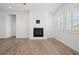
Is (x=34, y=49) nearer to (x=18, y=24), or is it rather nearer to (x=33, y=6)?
(x=33, y=6)

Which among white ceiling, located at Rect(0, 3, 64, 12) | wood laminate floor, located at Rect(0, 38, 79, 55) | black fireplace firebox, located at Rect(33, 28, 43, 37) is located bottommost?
wood laminate floor, located at Rect(0, 38, 79, 55)

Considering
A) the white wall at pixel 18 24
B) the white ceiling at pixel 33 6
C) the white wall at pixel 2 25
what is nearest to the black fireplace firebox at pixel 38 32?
the white wall at pixel 18 24

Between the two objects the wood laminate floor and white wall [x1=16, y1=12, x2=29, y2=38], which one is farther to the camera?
white wall [x1=16, y1=12, x2=29, y2=38]

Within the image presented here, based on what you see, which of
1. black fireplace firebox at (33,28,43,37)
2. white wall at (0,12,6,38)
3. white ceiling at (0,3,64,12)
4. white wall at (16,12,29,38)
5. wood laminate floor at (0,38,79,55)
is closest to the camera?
wood laminate floor at (0,38,79,55)

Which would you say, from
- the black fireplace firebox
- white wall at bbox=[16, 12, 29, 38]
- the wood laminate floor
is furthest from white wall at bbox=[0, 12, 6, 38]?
the wood laminate floor

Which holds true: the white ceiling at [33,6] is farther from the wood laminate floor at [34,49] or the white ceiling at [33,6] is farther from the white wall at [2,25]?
the wood laminate floor at [34,49]

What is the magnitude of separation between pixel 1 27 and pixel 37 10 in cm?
422

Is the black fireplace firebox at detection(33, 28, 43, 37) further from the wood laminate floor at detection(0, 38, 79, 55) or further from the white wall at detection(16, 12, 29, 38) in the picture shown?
the wood laminate floor at detection(0, 38, 79, 55)

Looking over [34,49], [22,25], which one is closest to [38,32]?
[22,25]

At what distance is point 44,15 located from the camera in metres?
10.6

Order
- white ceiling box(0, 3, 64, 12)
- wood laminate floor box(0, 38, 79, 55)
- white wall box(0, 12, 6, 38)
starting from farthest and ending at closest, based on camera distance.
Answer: white wall box(0, 12, 6, 38)
white ceiling box(0, 3, 64, 12)
wood laminate floor box(0, 38, 79, 55)

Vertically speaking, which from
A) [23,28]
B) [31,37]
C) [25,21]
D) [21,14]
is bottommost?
[31,37]
